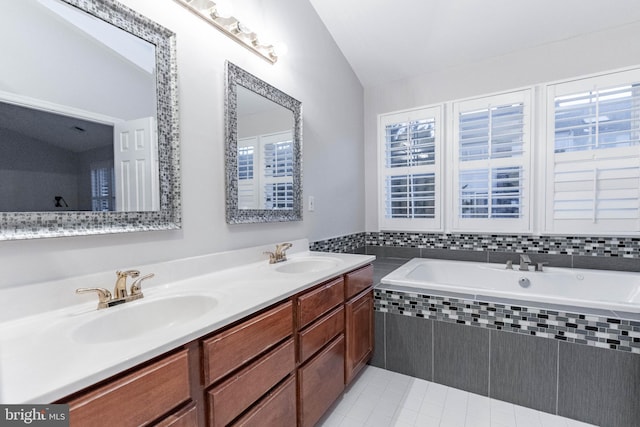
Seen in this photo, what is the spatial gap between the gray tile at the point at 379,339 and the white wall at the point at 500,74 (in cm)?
122

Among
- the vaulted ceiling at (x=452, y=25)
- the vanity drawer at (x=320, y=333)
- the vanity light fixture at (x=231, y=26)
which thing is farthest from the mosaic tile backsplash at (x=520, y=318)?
the vaulted ceiling at (x=452, y=25)

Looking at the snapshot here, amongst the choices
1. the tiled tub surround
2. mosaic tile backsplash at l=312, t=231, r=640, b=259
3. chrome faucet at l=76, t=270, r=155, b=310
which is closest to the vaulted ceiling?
mosaic tile backsplash at l=312, t=231, r=640, b=259

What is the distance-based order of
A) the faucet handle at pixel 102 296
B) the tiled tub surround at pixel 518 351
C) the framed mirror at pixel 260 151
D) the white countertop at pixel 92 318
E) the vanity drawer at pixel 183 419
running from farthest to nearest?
the framed mirror at pixel 260 151 < the tiled tub surround at pixel 518 351 < the faucet handle at pixel 102 296 < the vanity drawer at pixel 183 419 < the white countertop at pixel 92 318

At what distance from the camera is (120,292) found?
1096 millimetres

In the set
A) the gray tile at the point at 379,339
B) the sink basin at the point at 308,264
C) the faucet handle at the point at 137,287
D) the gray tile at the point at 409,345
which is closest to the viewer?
the faucet handle at the point at 137,287

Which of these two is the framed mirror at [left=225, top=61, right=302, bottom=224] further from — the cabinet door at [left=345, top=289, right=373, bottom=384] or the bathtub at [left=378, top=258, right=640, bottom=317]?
the bathtub at [left=378, top=258, right=640, bottom=317]

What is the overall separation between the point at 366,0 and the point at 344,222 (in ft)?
5.85

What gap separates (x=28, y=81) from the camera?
957 millimetres

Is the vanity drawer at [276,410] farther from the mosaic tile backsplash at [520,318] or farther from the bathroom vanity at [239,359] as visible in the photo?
the mosaic tile backsplash at [520,318]

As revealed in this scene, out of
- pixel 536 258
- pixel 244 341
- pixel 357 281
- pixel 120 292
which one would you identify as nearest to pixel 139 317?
pixel 120 292

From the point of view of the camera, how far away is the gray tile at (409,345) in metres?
A: 2.02

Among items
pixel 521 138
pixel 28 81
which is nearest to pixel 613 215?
pixel 521 138

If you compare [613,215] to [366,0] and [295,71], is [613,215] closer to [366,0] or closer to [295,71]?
[366,0]

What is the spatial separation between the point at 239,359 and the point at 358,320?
1.02 m
